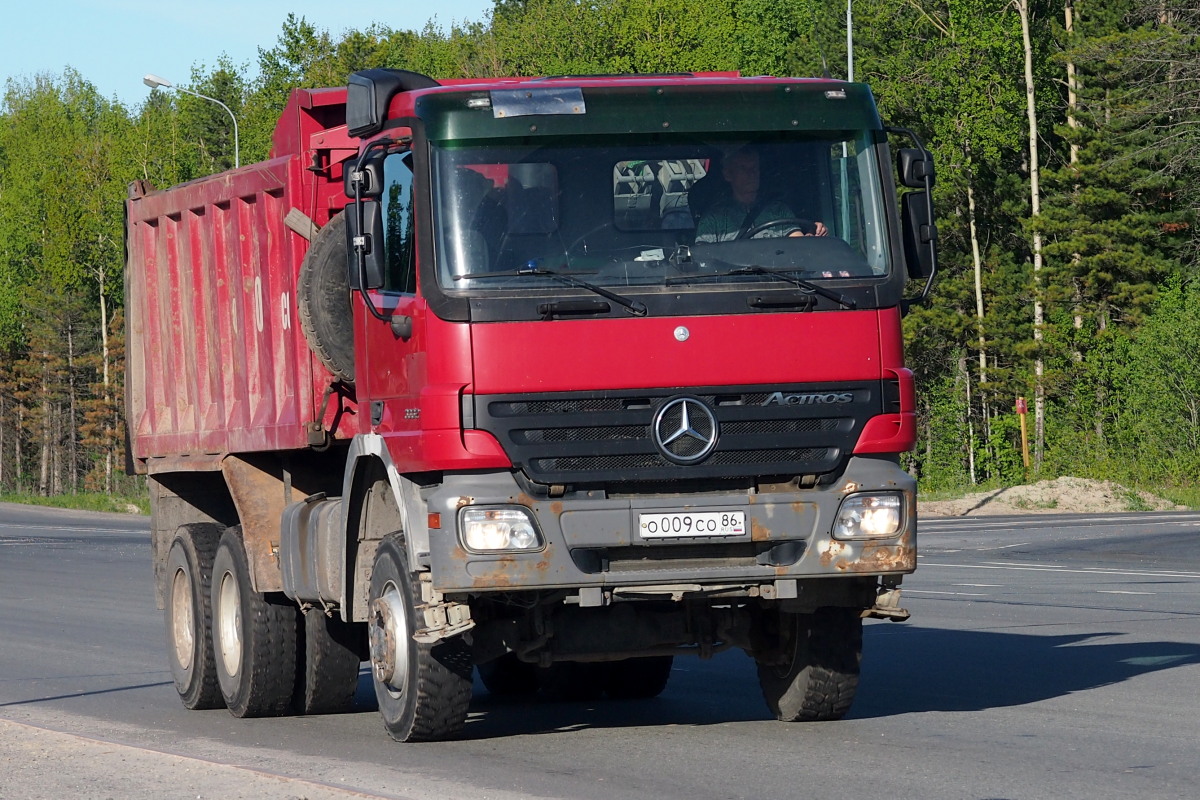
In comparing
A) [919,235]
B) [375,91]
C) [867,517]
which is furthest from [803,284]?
[375,91]

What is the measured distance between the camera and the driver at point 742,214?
8508 mm

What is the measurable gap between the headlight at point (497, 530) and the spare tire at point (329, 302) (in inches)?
75.0

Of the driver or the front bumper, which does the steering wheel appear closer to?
the driver

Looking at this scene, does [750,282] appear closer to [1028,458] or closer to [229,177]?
[229,177]

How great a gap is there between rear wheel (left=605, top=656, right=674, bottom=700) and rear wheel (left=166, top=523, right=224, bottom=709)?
2529 millimetres

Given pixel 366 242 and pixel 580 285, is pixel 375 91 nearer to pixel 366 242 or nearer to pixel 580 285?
pixel 366 242

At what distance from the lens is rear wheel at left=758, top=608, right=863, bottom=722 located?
9.33m

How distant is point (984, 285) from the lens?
53438mm

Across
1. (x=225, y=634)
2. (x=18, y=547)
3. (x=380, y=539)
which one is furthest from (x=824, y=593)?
(x=18, y=547)

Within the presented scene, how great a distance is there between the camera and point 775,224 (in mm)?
8562

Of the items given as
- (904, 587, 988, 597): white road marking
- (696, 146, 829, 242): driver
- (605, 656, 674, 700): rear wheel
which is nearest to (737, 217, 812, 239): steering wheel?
(696, 146, 829, 242): driver

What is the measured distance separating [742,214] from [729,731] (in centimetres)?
266

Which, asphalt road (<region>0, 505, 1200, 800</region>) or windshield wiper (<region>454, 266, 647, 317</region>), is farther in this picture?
windshield wiper (<region>454, 266, 647, 317</region>)

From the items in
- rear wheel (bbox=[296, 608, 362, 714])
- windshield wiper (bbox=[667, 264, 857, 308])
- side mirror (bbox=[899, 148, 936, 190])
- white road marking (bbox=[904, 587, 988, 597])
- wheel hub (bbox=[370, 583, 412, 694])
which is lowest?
white road marking (bbox=[904, 587, 988, 597])
